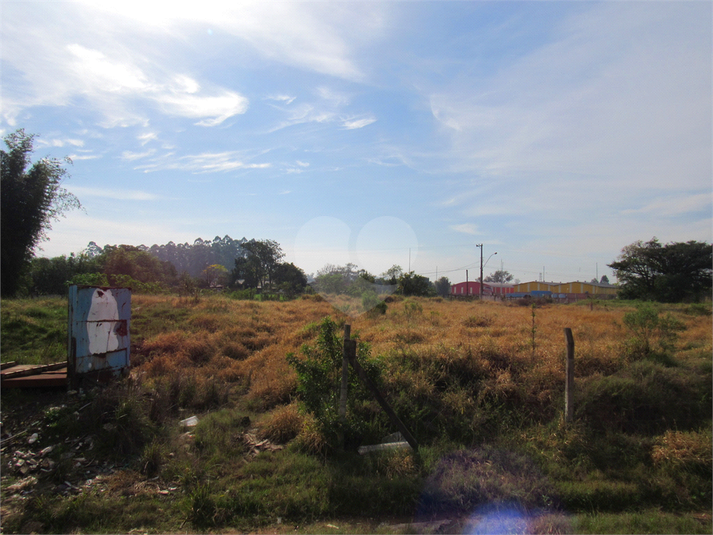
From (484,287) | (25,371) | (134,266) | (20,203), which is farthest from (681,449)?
(484,287)

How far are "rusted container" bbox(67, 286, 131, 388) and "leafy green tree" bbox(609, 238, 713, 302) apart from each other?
4446cm

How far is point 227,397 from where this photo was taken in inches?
286

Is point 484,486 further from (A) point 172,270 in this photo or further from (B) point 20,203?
(A) point 172,270

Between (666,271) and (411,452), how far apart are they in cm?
4869

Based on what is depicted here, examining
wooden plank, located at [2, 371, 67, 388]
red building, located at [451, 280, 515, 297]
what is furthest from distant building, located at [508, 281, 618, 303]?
wooden plank, located at [2, 371, 67, 388]

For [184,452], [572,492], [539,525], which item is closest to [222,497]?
[184,452]

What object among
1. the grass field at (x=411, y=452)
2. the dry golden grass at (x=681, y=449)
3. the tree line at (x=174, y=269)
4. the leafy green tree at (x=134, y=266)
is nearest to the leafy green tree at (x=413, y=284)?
the tree line at (x=174, y=269)

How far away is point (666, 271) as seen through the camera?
41500mm

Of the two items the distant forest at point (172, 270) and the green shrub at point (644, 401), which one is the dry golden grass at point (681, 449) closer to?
the green shrub at point (644, 401)

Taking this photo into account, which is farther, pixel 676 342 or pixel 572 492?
pixel 676 342

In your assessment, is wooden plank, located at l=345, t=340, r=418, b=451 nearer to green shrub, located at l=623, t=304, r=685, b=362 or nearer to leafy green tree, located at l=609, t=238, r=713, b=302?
green shrub, located at l=623, t=304, r=685, b=362

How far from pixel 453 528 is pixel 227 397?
4.77m

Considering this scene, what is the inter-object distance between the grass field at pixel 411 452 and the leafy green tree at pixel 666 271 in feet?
129

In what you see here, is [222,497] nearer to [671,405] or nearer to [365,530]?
[365,530]
